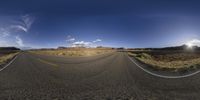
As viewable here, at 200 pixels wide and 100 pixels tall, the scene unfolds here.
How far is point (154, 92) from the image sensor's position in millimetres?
7324

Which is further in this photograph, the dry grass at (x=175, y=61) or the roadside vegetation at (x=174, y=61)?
the dry grass at (x=175, y=61)

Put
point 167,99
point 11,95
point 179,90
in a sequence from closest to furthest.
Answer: point 167,99
point 11,95
point 179,90

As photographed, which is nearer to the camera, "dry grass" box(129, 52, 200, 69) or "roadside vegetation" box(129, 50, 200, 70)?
"roadside vegetation" box(129, 50, 200, 70)

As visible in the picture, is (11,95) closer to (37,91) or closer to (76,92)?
(37,91)

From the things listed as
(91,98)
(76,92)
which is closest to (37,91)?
(76,92)

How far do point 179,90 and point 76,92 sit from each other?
3.34m

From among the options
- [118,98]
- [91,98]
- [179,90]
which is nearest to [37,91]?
[91,98]

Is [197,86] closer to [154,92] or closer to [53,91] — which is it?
[154,92]

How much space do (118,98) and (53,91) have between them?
7.62 ft

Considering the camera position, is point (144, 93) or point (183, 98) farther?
point (144, 93)

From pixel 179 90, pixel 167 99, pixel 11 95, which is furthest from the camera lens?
pixel 179 90

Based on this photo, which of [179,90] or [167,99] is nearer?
[167,99]

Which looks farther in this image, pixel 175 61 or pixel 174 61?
pixel 174 61

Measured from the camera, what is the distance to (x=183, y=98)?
6426 millimetres
